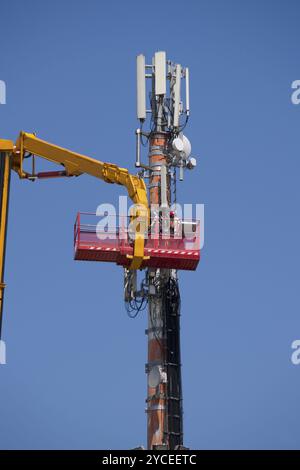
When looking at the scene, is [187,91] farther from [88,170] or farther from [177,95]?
[88,170]

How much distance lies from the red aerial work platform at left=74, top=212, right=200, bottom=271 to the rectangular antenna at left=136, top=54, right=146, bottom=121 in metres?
9.44

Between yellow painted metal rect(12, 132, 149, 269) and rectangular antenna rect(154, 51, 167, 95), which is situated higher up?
rectangular antenna rect(154, 51, 167, 95)

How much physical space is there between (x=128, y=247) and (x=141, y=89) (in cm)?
1248

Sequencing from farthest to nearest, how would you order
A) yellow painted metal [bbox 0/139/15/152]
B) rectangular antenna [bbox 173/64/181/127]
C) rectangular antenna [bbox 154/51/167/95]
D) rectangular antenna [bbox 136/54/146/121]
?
1. rectangular antenna [bbox 173/64/181/127]
2. rectangular antenna [bbox 136/54/146/121]
3. rectangular antenna [bbox 154/51/167/95]
4. yellow painted metal [bbox 0/139/15/152]

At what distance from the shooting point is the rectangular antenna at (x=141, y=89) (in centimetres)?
10850

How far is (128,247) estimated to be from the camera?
102 m

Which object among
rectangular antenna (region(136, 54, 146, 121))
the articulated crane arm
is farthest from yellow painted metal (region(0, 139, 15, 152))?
rectangular antenna (region(136, 54, 146, 121))

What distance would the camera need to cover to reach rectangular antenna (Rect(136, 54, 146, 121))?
356 feet

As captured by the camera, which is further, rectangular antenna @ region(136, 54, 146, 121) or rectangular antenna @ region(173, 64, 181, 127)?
rectangular antenna @ region(173, 64, 181, 127)

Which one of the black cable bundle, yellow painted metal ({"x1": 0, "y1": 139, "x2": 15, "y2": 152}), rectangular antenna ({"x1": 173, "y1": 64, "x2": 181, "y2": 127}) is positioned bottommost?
the black cable bundle

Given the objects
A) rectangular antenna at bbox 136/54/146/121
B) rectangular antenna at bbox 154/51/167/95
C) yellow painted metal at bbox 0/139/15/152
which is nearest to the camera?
yellow painted metal at bbox 0/139/15/152

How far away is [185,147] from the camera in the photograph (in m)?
109

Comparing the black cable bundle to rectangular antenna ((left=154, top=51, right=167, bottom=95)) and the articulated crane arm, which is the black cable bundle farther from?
rectangular antenna ((left=154, top=51, right=167, bottom=95))

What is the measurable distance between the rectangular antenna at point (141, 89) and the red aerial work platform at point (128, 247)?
944 centimetres
